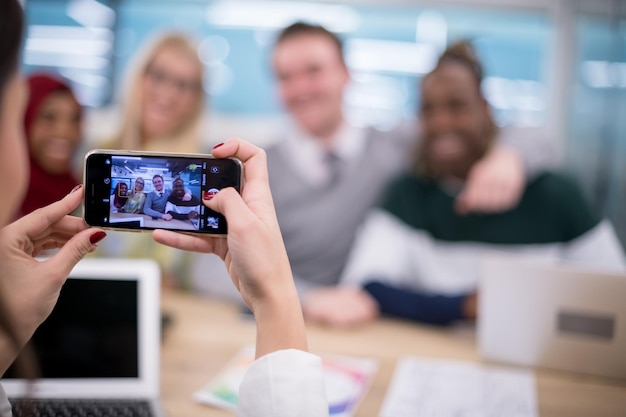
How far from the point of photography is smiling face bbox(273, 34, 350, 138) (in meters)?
1.91

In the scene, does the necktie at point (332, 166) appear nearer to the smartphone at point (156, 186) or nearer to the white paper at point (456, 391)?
the white paper at point (456, 391)

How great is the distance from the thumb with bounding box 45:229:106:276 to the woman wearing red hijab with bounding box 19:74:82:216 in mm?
980

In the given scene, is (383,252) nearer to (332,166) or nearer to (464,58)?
(332,166)

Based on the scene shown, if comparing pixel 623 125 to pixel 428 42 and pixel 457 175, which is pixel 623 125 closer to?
pixel 457 175

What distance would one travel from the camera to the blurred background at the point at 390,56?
195cm

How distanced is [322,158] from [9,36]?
1.47 meters

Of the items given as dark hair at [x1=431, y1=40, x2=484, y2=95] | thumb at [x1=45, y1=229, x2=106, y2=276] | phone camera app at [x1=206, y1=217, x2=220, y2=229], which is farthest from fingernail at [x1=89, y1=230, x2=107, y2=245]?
dark hair at [x1=431, y1=40, x2=484, y2=95]

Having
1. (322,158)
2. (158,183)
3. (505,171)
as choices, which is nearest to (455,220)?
(505,171)

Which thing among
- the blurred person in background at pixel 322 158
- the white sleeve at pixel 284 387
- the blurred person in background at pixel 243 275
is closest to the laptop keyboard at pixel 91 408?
the blurred person in background at pixel 243 275

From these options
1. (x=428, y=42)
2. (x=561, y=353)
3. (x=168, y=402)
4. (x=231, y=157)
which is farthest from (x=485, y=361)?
(x=428, y=42)

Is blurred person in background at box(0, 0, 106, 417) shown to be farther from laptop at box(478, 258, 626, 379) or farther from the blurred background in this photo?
the blurred background

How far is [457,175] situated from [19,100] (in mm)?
1415

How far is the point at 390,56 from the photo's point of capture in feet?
7.71

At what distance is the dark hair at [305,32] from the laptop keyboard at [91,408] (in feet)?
4.50
